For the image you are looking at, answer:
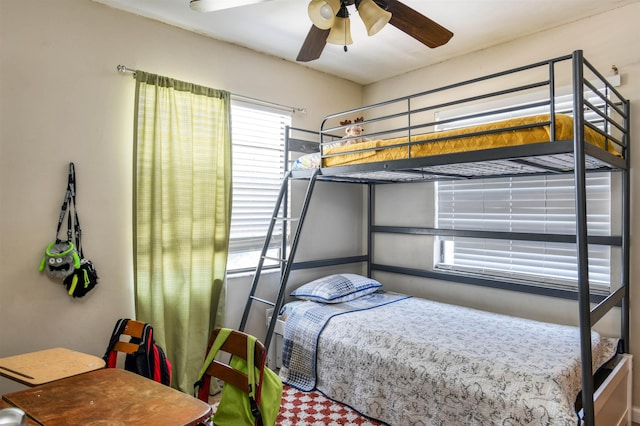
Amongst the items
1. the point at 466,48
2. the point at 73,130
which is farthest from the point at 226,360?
the point at 466,48

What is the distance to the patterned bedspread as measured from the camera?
6.30 feet

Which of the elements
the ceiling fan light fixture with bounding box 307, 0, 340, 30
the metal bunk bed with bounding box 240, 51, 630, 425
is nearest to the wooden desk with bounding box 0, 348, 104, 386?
the metal bunk bed with bounding box 240, 51, 630, 425

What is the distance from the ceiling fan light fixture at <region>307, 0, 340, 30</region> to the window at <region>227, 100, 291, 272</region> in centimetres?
144

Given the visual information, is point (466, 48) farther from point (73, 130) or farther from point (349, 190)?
point (73, 130)

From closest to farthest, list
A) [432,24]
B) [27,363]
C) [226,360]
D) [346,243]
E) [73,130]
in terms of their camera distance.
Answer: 1. [27,363]
2. [432,24]
3. [73,130]
4. [226,360]
5. [346,243]

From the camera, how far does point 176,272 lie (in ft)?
9.20

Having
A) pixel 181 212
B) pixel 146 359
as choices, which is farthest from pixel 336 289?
pixel 146 359

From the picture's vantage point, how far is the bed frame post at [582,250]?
5.73ft

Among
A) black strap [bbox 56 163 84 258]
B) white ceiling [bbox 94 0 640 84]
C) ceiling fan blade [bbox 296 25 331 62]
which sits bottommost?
black strap [bbox 56 163 84 258]

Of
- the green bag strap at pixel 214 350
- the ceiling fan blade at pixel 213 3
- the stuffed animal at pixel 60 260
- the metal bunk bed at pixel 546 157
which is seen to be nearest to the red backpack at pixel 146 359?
the green bag strap at pixel 214 350

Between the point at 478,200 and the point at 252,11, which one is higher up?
the point at 252,11

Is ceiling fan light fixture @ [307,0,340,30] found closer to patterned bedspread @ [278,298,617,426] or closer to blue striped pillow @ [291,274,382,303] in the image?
patterned bedspread @ [278,298,617,426]

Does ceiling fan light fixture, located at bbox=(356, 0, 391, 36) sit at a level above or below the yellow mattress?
above

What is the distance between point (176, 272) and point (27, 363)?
109cm
